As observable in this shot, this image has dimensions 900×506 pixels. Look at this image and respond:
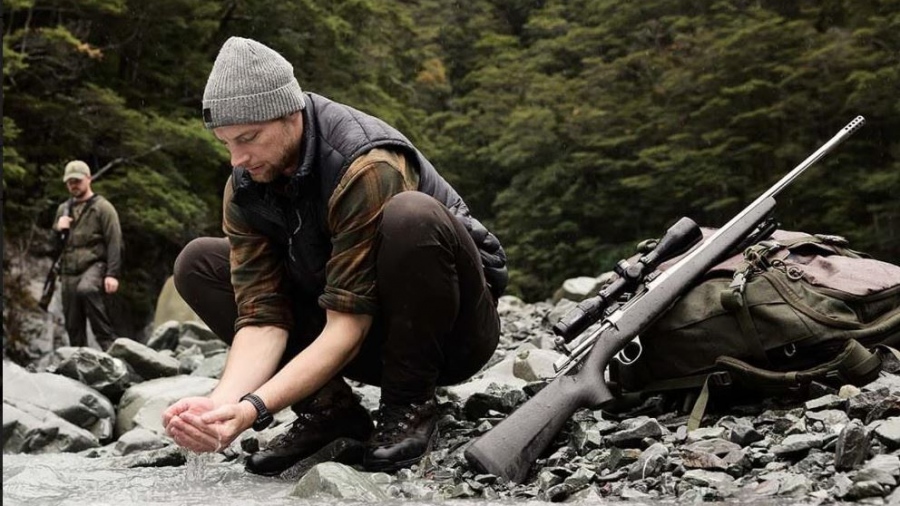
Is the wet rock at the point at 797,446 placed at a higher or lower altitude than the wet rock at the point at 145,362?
higher

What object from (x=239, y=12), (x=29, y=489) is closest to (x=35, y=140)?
(x=239, y=12)

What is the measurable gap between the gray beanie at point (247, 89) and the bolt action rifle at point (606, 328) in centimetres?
115

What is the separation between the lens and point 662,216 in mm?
23047

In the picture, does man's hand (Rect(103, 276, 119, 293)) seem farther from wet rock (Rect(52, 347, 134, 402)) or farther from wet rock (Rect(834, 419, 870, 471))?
wet rock (Rect(834, 419, 870, 471))

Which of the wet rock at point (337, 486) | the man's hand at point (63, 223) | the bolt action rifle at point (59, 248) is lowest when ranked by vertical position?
the bolt action rifle at point (59, 248)

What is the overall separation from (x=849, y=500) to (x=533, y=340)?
4042 mm

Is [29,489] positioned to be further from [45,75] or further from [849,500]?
[45,75]

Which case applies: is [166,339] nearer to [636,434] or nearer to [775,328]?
[636,434]

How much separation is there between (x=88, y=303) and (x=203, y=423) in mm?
7980

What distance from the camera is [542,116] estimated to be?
26.2 metres

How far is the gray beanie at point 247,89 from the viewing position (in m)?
2.89

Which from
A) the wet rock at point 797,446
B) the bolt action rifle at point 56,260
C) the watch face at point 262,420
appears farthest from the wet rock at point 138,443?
the bolt action rifle at point 56,260

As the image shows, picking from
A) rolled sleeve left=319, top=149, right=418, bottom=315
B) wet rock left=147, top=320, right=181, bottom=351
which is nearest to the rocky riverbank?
rolled sleeve left=319, top=149, right=418, bottom=315

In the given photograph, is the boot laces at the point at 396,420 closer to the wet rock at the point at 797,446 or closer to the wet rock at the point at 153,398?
the wet rock at the point at 797,446
